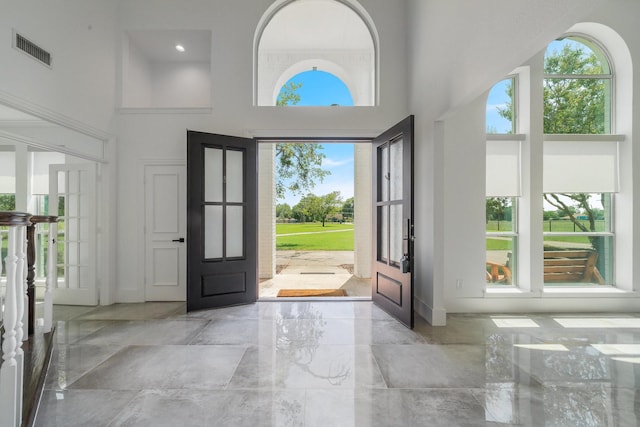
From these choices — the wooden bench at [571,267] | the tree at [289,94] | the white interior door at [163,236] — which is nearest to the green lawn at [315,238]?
the tree at [289,94]

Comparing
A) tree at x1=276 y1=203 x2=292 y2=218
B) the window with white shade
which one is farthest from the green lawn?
the window with white shade

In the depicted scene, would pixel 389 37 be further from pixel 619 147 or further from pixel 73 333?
pixel 73 333

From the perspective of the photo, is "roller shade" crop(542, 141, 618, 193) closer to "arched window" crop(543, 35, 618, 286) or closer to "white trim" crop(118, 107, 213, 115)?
"arched window" crop(543, 35, 618, 286)

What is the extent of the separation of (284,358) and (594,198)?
468 cm

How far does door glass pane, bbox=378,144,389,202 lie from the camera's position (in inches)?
172

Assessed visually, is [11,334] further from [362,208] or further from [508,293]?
[362,208]

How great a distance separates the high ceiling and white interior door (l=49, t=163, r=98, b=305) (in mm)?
3343

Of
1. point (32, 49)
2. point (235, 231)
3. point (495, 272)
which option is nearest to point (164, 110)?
point (32, 49)

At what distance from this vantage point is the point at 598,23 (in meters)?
4.20

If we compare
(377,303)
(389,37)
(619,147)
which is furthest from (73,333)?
(619,147)

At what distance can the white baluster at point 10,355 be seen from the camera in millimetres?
1574

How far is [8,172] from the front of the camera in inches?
131

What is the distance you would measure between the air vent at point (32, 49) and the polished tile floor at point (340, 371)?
2.97 meters

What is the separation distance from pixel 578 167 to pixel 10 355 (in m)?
5.96
